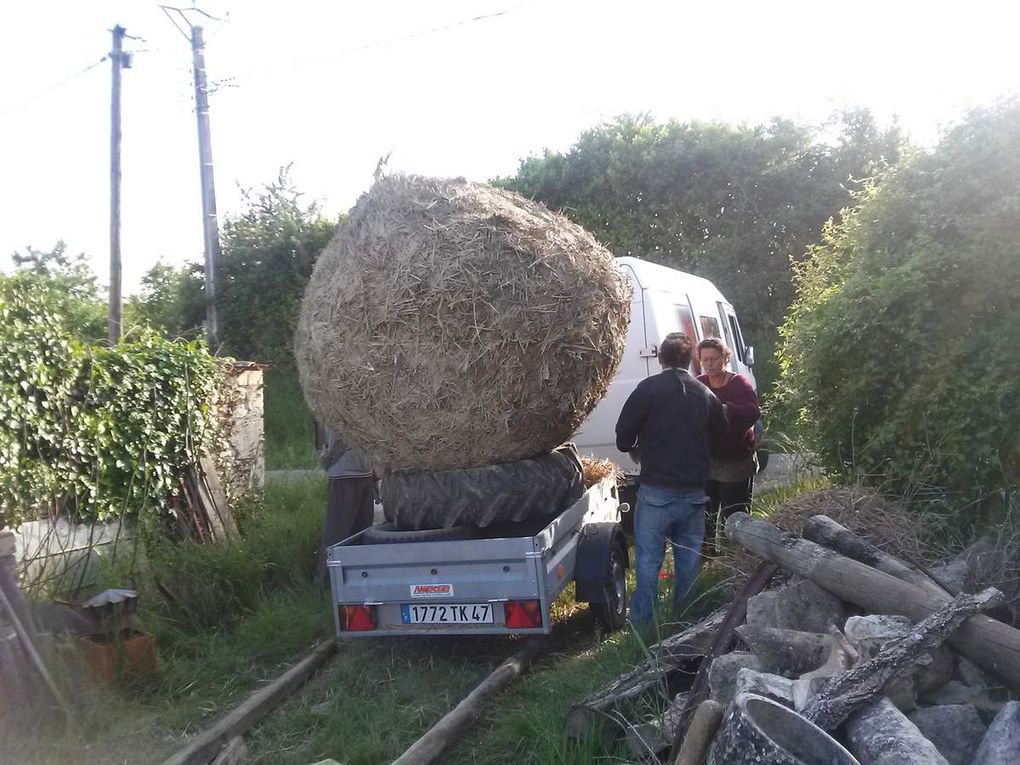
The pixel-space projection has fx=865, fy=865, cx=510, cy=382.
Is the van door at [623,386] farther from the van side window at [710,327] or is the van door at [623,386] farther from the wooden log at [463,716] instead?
the wooden log at [463,716]

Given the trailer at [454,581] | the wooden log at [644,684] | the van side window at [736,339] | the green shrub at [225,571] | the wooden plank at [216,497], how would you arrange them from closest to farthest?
the wooden log at [644,684] → the trailer at [454,581] → the green shrub at [225,571] → the wooden plank at [216,497] → the van side window at [736,339]

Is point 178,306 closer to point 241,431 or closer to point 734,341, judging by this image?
point 241,431

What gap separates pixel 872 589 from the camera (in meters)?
3.75

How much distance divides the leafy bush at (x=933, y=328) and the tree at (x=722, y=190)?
41.5 feet

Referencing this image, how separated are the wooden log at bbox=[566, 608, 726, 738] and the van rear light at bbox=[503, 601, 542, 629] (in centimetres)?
75

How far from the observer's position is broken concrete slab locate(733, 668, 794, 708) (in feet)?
10.4

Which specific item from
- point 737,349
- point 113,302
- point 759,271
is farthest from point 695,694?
point 759,271

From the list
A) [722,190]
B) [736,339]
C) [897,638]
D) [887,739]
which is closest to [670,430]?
[897,638]

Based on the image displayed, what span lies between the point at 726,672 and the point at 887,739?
2.62 ft

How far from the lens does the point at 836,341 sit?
5.46 meters

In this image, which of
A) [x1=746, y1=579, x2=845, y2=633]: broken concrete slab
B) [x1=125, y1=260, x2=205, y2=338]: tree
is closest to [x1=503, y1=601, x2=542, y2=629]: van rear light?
[x1=746, y1=579, x2=845, y2=633]: broken concrete slab

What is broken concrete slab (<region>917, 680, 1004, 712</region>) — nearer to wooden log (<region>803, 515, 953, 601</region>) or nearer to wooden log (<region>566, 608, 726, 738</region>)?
wooden log (<region>803, 515, 953, 601</region>)

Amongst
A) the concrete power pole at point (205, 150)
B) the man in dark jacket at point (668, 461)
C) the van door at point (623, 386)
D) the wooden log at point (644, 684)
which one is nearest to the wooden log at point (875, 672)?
the wooden log at point (644, 684)

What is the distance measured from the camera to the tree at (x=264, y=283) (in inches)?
687
